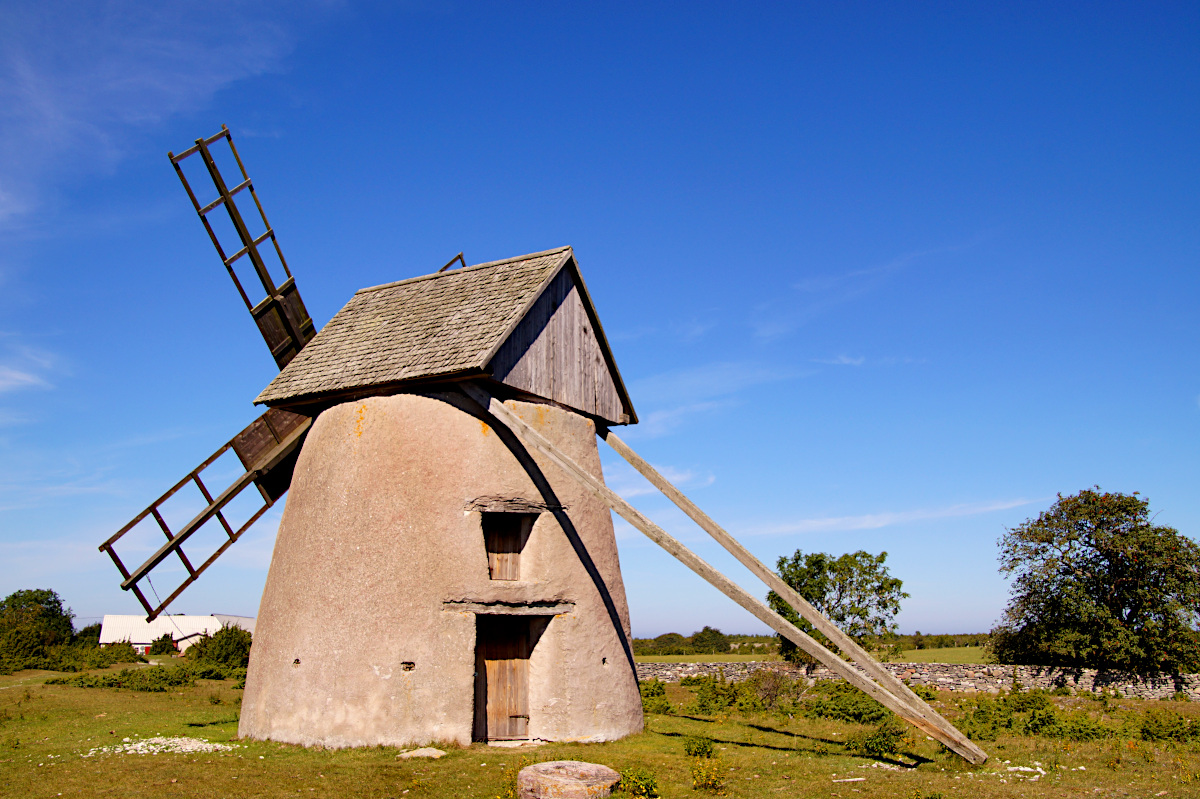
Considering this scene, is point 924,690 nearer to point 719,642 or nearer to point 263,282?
point 263,282

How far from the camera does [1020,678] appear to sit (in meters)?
24.2

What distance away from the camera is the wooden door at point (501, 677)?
1188 cm

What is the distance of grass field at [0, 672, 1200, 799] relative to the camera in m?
9.12

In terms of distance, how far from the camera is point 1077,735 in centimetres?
1299

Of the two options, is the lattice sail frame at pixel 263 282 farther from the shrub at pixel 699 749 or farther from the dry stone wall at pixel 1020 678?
the dry stone wall at pixel 1020 678

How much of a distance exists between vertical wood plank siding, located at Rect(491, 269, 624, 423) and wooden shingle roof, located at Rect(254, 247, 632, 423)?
218 mm

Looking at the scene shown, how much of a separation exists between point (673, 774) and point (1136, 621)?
2062 cm

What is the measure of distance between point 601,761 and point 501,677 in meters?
2.28

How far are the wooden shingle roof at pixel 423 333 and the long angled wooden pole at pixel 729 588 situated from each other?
79 centimetres

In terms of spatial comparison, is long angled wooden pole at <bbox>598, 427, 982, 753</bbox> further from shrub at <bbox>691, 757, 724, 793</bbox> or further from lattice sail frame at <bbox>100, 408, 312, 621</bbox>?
lattice sail frame at <bbox>100, 408, 312, 621</bbox>

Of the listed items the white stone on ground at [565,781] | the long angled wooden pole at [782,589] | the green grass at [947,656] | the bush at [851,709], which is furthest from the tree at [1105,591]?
the white stone on ground at [565,781]

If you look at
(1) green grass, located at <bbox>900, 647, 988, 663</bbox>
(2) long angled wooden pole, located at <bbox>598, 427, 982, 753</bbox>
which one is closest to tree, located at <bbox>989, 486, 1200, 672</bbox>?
(1) green grass, located at <bbox>900, 647, 988, 663</bbox>

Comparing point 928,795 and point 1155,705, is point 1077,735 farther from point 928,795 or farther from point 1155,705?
point 1155,705

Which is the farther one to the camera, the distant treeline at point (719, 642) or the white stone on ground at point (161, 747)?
the distant treeline at point (719, 642)
